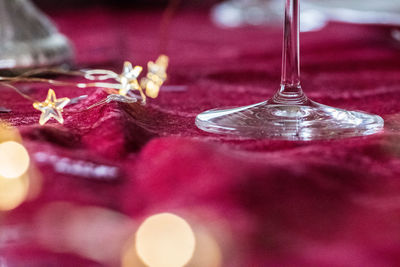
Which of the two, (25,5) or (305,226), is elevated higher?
(25,5)

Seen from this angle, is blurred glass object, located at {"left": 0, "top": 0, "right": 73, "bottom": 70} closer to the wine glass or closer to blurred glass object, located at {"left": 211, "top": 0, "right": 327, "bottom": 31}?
the wine glass

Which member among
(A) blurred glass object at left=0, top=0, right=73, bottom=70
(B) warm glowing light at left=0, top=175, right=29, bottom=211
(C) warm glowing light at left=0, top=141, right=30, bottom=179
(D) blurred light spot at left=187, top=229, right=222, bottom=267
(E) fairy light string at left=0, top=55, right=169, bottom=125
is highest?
(A) blurred glass object at left=0, top=0, right=73, bottom=70

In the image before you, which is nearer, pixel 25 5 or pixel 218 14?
pixel 25 5

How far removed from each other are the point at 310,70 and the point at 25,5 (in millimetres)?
274

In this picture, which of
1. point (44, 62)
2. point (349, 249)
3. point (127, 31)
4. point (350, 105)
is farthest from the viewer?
point (127, 31)

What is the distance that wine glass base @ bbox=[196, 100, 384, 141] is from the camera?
384 mm

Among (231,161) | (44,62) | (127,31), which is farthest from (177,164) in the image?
(127,31)

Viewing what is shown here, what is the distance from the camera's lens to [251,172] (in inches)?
11.9

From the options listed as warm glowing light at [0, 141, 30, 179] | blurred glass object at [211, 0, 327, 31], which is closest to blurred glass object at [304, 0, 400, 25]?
blurred glass object at [211, 0, 327, 31]

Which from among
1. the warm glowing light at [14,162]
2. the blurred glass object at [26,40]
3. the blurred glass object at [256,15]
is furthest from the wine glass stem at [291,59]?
the blurred glass object at [256,15]

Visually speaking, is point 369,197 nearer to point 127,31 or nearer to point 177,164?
point 177,164

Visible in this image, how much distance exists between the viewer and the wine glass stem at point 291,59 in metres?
0.43

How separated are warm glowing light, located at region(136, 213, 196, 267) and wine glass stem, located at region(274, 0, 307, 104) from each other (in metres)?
0.17

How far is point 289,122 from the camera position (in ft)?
1.32
